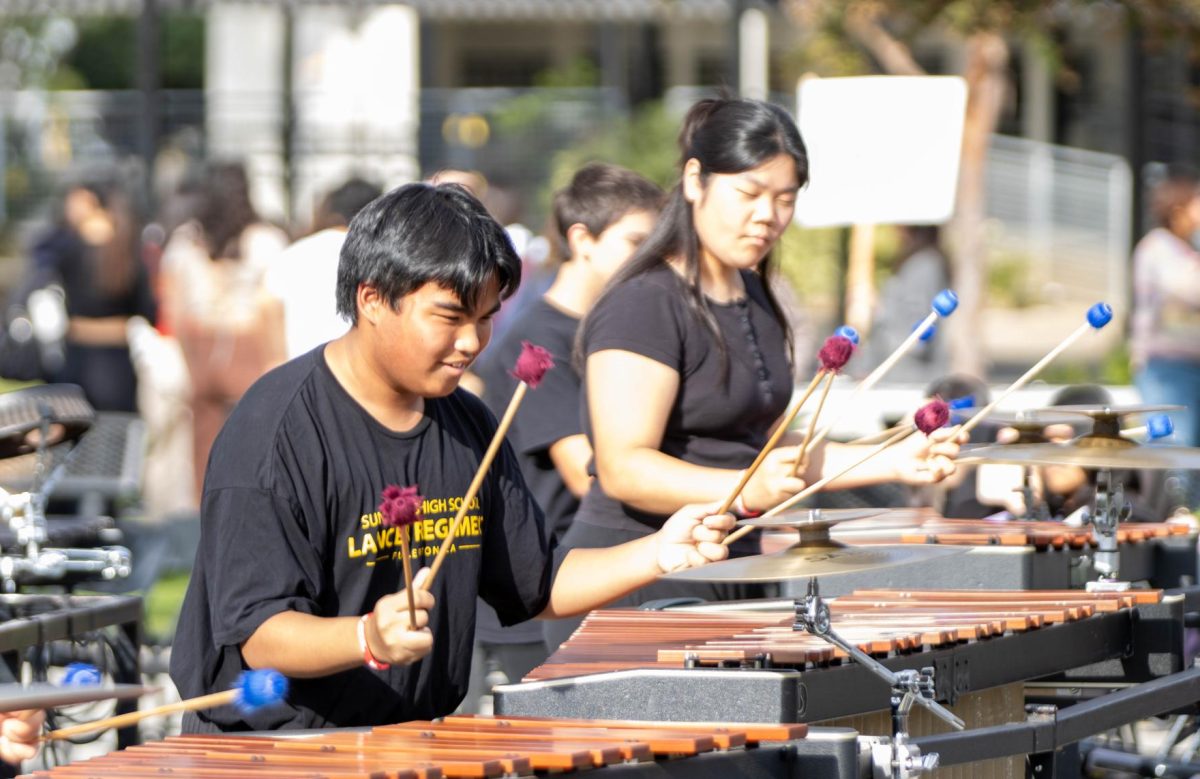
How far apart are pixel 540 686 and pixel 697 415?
1.36 meters

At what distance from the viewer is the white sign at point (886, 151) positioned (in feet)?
23.3

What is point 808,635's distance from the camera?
372 cm

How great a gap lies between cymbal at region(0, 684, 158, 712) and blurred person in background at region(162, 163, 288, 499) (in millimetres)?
7014

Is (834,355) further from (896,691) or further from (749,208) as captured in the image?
(749,208)

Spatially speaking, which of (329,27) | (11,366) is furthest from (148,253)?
(329,27)

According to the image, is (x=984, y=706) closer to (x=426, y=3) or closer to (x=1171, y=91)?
(x=426, y=3)

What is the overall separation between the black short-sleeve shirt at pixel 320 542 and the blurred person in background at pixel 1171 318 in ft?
23.3

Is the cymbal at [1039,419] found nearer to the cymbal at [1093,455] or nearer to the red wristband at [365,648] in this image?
the cymbal at [1093,455]

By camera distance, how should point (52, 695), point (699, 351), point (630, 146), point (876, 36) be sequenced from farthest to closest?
point (630, 146)
point (876, 36)
point (699, 351)
point (52, 695)

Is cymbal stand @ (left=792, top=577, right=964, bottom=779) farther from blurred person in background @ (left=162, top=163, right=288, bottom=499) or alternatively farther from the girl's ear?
blurred person in background @ (left=162, top=163, right=288, bottom=499)

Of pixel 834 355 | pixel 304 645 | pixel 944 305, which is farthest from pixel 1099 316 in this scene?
pixel 304 645

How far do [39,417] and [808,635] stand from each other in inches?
99.3

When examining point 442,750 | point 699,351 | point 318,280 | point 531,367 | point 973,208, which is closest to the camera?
point 442,750

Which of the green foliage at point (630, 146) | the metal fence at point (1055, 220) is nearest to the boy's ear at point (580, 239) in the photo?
the green foliage at point (630, 146)
